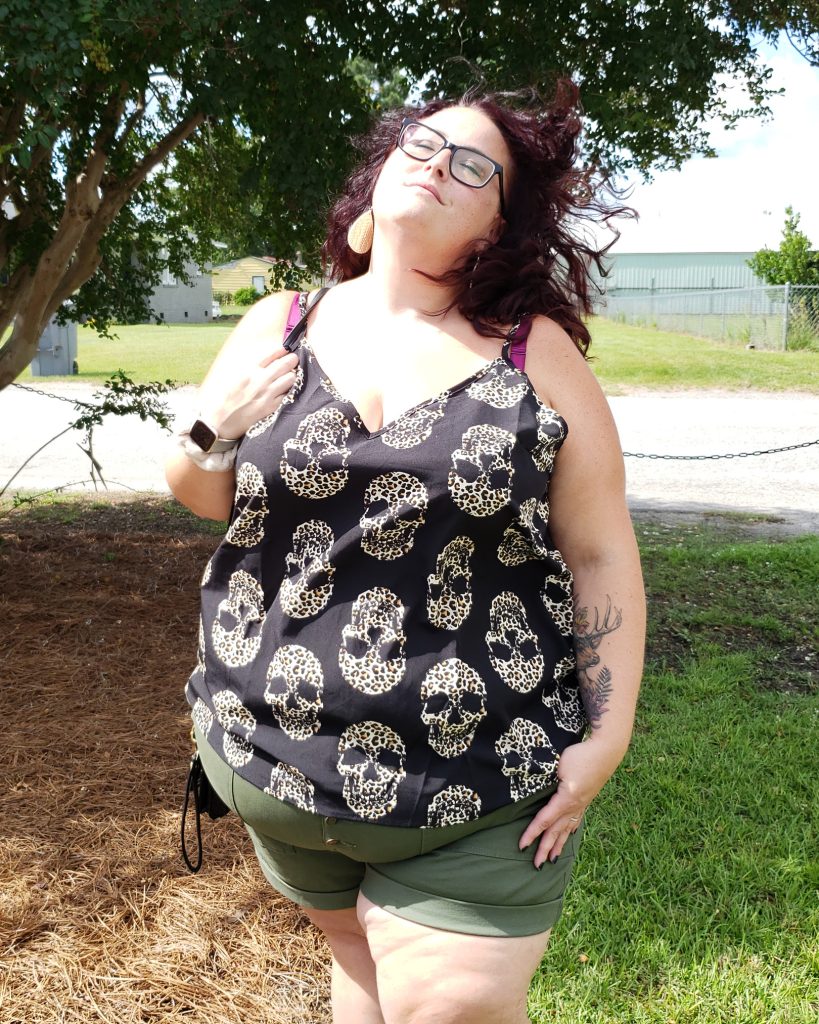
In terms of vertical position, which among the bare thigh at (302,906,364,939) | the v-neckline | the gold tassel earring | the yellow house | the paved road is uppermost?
the yellow house

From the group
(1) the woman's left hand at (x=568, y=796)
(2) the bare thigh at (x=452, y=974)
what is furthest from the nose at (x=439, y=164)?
(2) the bare thigh at (x=452, y=974)

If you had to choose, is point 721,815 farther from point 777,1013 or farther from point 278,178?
point 278,178

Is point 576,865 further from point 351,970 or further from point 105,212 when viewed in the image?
point 105,212

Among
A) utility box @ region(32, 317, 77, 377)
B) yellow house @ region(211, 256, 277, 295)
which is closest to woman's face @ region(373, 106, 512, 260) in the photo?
utility box @ region(32, 317, 77, 377)

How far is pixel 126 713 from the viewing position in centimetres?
436

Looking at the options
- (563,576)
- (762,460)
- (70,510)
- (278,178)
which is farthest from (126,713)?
(762,460)

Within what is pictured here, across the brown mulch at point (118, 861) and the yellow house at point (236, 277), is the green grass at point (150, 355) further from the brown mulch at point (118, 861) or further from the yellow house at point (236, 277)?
the yellow house at point (236, 277)

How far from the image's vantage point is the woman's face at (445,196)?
1667mm

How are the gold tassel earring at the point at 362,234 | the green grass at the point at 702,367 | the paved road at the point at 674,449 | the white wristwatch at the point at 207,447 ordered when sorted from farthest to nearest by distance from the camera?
1. the green grass at the point at 702,367
2. the paved road at the point at 674,449
3. the gold tassel earring at the point at 362,234
4. the white wristwatch at the point at 207,447

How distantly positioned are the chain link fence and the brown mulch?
13378 millimetres

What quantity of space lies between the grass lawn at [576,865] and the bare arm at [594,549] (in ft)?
4.51

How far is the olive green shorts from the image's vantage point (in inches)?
58.0

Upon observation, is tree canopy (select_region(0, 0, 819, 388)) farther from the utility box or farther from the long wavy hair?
the utility box

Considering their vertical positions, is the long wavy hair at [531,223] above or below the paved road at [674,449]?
above
